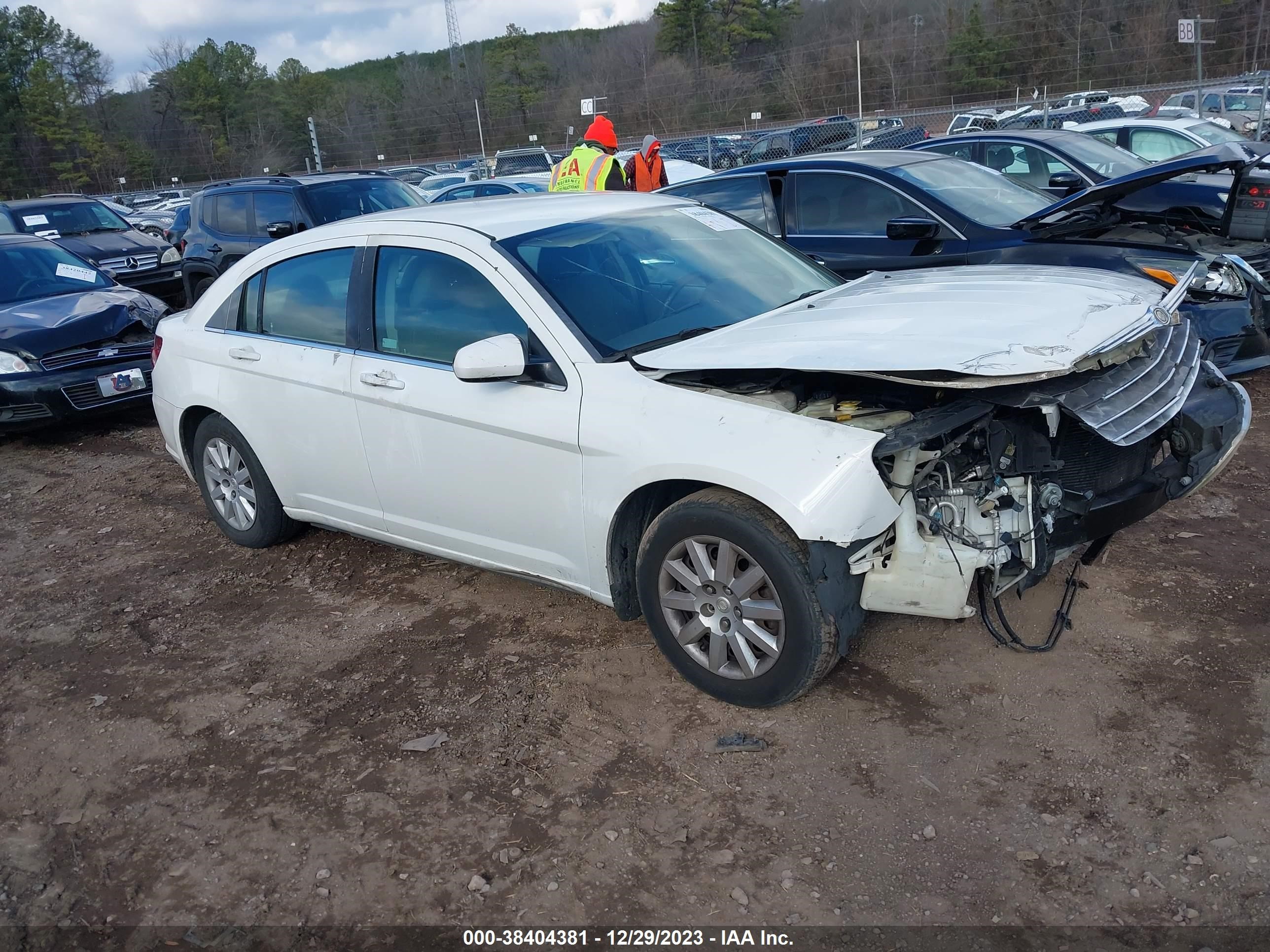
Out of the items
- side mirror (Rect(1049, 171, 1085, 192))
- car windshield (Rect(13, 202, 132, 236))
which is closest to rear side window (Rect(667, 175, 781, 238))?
side mirror (Rect(1049, 171, 1085, 192))

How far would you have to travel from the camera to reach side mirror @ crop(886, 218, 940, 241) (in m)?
6.53

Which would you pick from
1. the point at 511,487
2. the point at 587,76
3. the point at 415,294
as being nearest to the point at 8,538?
the point at 415,294

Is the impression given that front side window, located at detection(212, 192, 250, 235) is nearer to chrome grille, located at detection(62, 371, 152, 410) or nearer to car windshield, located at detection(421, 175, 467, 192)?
chrome grille, located at detection(62, 371, 152, 410)

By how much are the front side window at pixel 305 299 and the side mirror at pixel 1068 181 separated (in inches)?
247

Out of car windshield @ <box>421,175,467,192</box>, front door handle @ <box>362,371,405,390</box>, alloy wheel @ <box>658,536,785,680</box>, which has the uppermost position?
car windshield @ <box>421,175,467,192</box>

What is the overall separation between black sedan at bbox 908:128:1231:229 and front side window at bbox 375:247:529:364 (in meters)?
5.60

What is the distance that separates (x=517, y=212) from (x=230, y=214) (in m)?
8.21

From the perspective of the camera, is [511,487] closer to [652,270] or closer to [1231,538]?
[652,270]

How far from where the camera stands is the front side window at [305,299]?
4484mm

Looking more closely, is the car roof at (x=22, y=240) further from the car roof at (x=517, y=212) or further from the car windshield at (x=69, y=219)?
the car roof at (x=517, y=212)

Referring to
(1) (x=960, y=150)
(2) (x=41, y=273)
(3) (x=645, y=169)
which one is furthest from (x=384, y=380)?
(1) (x=960, y=150)

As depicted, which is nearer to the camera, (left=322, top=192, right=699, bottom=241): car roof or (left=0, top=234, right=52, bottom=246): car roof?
(left=322, top=192, right=699, bottom=241): car roof

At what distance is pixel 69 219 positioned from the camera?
13914mm

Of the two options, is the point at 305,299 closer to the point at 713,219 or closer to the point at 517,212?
the point at 517,212
